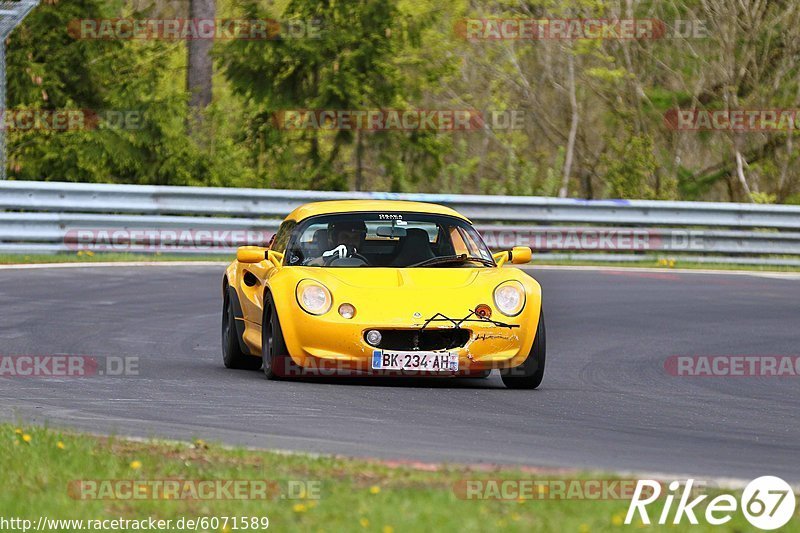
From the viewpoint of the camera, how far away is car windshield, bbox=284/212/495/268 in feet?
35.8

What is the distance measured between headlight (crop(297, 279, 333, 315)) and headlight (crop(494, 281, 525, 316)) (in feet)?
3.70

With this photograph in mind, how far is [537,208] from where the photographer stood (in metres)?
21.8

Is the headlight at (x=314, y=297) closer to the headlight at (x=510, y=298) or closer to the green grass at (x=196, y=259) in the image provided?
the headlight at (x=510, y=298)

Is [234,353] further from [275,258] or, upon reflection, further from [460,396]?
[460,396]

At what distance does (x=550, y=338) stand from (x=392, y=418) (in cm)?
553

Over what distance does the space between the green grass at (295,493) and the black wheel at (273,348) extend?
2976mm

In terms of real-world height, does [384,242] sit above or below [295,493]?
above

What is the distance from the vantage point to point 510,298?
10.1 metres

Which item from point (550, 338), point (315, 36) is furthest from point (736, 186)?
point (550, 338)

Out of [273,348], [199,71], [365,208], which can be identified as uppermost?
[199,71]

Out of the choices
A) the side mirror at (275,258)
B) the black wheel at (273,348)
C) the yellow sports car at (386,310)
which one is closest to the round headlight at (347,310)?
the yellow sports car at (386,310)

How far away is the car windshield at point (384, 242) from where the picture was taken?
35.8 ft

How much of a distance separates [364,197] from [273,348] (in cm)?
1106

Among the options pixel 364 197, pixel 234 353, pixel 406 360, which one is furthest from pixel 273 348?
pixel 364 197
